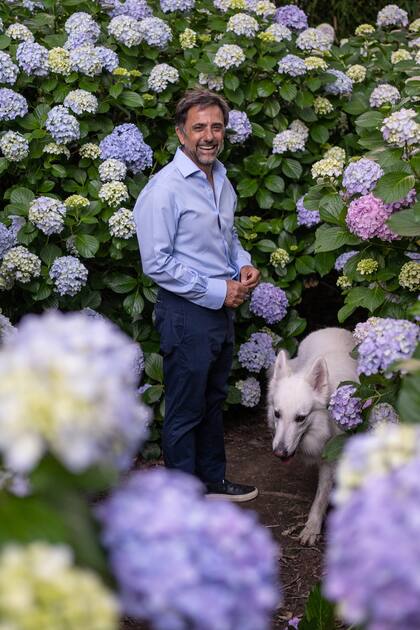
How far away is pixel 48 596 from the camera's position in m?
0.98

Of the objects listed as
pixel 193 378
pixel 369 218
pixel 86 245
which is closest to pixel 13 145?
pixel 86 245

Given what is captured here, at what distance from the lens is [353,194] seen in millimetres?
3941

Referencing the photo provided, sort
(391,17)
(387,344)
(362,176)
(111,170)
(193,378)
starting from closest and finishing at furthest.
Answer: (387,344) < (362,176) < (193,378) < (111,170) < (391,17)

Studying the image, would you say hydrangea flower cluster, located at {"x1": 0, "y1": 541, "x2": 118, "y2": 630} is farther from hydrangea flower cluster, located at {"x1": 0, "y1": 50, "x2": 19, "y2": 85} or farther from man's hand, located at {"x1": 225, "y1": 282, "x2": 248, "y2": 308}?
hydrangea flower cluster, located at {"x1": 0, "y1": 50, "x2": 19, "y2": 85}

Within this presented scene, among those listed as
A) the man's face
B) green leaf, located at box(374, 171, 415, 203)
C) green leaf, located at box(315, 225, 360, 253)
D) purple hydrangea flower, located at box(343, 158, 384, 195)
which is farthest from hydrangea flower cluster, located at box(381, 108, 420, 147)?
the man's face

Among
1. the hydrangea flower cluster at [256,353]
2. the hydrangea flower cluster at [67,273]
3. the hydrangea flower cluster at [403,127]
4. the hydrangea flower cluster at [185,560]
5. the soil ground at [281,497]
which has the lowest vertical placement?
the soil ground at [281,497]

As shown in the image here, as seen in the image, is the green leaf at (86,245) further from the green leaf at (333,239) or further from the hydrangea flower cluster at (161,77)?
the green leaf at (333,239)

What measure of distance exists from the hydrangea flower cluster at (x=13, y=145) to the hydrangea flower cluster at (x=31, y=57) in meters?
0.44

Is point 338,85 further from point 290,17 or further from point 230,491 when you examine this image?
point 230,491

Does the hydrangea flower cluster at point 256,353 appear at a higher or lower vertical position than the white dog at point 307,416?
lower

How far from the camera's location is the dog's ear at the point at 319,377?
438 centimetres

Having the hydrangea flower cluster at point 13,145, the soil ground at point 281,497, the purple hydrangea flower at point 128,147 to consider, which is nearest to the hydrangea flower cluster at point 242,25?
the purple hydrangea flower at point 128,147

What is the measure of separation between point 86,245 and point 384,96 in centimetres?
205

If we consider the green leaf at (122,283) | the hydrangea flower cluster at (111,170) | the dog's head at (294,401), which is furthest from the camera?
the green leaf at (122,283)
